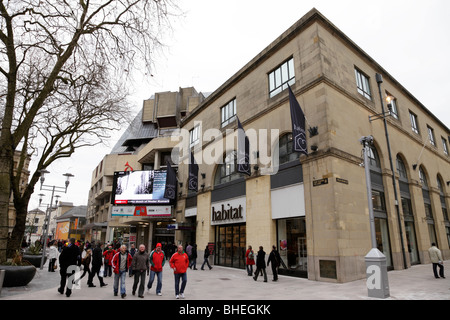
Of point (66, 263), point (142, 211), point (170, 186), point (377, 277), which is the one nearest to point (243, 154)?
point (377, 277)

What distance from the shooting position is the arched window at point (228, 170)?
20.7m

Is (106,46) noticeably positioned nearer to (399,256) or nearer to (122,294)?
(122,294)

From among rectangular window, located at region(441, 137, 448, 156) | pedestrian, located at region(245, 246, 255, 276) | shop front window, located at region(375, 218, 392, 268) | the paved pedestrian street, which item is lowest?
the paved pedestrian street

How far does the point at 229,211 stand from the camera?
19797 mm

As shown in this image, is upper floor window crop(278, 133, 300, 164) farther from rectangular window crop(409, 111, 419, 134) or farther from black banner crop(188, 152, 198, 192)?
rectangular window crop(409, 111, 419, 134)

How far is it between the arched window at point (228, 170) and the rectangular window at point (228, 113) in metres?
2.80

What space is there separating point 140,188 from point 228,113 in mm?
14877

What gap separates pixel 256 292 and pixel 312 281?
3774mm

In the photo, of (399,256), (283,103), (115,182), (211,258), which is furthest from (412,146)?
(115,182)

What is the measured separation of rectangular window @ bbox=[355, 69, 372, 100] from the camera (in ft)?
58.1

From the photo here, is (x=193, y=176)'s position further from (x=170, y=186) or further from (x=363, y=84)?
(x=363, y=84)

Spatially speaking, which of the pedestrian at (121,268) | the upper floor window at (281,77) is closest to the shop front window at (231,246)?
the upper floor window at (281,77)

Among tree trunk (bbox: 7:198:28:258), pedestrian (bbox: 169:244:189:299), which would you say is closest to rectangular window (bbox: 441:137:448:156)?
pedestrian (bbox: 169:244:189:299)

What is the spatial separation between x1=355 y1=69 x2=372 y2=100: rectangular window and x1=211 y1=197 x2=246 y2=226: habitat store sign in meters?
10.4
